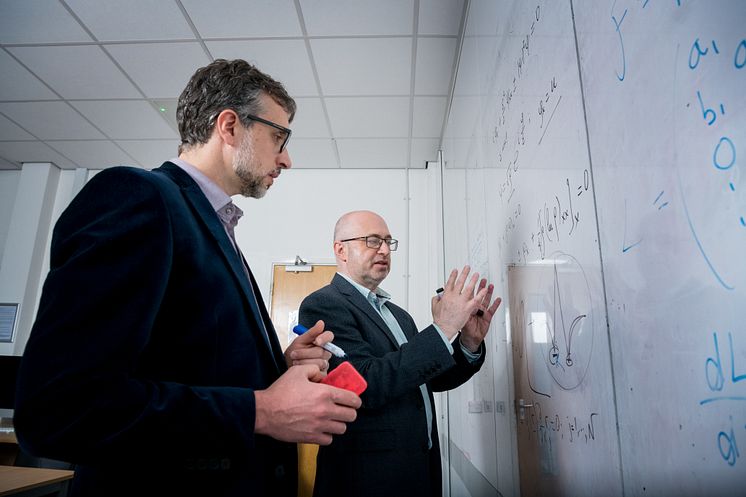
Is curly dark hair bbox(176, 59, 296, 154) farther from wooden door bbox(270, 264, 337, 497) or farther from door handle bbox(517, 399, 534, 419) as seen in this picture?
wooden door bbox(270, 264, 337, 497)

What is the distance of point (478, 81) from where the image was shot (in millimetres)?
1622

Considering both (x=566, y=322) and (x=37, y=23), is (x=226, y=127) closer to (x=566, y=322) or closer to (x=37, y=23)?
(x=566, y=322)

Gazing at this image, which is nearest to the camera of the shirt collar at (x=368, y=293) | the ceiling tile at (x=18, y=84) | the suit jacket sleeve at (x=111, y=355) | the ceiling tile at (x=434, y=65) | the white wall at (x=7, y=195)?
the suit jacket sleeve at (x=111, y=355)

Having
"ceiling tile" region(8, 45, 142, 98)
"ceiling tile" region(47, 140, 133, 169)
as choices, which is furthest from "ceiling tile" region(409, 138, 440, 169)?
"ceiling tile" region(47, 140, 133, 169)

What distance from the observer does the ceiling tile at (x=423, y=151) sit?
3388 mm

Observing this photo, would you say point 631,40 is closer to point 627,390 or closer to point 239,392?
point 627,390

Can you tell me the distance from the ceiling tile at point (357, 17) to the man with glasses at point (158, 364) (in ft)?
5.59

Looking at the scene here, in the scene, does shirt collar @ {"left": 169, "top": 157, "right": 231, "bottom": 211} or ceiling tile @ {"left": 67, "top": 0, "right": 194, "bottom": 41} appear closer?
shirt collar @ {"left": 169, "top": 157, "right": 231, "bottom": 211}

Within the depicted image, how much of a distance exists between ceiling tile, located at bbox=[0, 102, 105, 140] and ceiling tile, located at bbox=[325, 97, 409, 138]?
6.28ft

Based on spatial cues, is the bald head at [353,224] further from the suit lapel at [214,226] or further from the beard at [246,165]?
the suit lapel at [214,226]

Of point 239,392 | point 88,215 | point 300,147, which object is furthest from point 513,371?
point 300,147

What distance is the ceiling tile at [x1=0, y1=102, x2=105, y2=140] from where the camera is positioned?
300cm

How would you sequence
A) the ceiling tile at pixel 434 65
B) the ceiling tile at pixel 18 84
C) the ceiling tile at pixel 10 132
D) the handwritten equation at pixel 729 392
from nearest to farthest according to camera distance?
the handwritten equation at pixel 729 392 < the ceiling tile at pixel 434 65 < the ceiling tile at pixel 18 84 < the ceiling tile at pixel 10 132

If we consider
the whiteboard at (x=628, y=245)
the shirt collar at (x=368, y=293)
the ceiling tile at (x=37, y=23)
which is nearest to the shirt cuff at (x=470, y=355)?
the whiteboard at (x=628, y=245)
